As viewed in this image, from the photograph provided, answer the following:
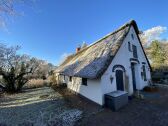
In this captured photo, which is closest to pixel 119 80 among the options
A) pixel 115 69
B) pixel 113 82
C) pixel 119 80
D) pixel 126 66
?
pixel 119 80

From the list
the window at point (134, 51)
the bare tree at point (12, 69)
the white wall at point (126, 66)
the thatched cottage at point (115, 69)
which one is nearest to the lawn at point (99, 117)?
the thatched cottage at point (115, 69)

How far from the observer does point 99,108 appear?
9.99 meters

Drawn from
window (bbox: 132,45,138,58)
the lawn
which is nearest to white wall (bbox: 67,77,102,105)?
the lawn

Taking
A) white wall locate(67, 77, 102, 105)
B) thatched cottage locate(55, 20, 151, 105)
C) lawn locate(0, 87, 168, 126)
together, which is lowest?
lawn locate(0, 87, 168, 126)

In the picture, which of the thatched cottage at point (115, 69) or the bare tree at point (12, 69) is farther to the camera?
the bare tree at point (12, 69)

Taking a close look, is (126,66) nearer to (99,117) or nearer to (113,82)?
(113,82)

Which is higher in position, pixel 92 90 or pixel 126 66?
pixel 126 66

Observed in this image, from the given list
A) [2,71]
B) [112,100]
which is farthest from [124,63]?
[2,71]

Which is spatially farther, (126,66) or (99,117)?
(126,66)

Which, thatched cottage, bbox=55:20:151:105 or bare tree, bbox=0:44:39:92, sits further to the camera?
bare tree, bbox=0:44:39:92

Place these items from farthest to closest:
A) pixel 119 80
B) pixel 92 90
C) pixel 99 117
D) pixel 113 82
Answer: pixel 119 80, pixel 92 90, pixel 113 82, pixel 99 117

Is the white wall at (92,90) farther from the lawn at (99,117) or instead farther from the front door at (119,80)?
the front door at (119,80)

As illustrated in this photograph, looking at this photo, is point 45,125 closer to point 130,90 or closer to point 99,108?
point 99,108

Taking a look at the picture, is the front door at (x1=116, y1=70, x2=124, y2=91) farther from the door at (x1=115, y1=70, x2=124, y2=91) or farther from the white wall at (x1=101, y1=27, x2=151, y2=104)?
the white wall at (x1=101, y1=27, x2=151, y2=104)
